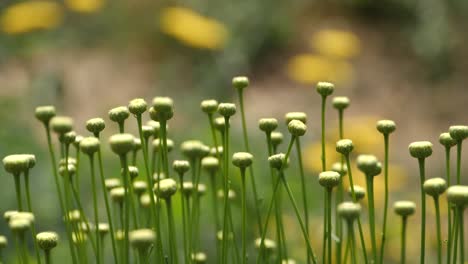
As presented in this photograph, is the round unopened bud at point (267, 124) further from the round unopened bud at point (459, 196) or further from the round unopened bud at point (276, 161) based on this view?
the round unopened bud at point (459, 196)

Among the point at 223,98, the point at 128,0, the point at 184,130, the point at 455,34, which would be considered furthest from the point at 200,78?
the point at 455,34

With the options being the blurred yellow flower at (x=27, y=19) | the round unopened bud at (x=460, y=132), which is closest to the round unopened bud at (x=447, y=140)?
the round unopened bud at (x=460, y=132)

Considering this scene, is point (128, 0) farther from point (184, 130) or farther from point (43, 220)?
point (43, 220)

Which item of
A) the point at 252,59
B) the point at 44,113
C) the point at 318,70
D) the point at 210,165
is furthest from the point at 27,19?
the point at 44,113

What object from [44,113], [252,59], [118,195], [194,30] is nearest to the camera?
[44,113]

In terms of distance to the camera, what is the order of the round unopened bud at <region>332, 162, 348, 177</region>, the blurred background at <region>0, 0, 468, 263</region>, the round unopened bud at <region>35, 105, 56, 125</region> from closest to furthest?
the round unopened bud at <region>35, 105, 56, 125</region>
the round unopened bud at <region>332, 162, 348, 177</region>
the blurred background at <region>0, 0, 468, 263</region>

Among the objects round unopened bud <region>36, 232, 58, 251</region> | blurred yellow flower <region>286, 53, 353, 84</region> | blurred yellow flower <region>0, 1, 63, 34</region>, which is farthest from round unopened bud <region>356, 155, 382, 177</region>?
blurred yellow flower <region>286, 53, 353, 84</region>

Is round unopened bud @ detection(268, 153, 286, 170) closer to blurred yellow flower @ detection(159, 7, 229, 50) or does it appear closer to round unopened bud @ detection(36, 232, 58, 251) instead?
round unopened bud @ detection(36, 232, 58, 251)

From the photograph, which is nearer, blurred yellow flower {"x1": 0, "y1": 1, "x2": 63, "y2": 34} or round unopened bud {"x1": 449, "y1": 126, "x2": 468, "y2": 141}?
round unopened bud {"x1": 449, "y1": 126, "x2": 468, "y2": 141}

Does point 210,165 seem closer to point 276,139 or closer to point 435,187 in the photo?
point 276,139
